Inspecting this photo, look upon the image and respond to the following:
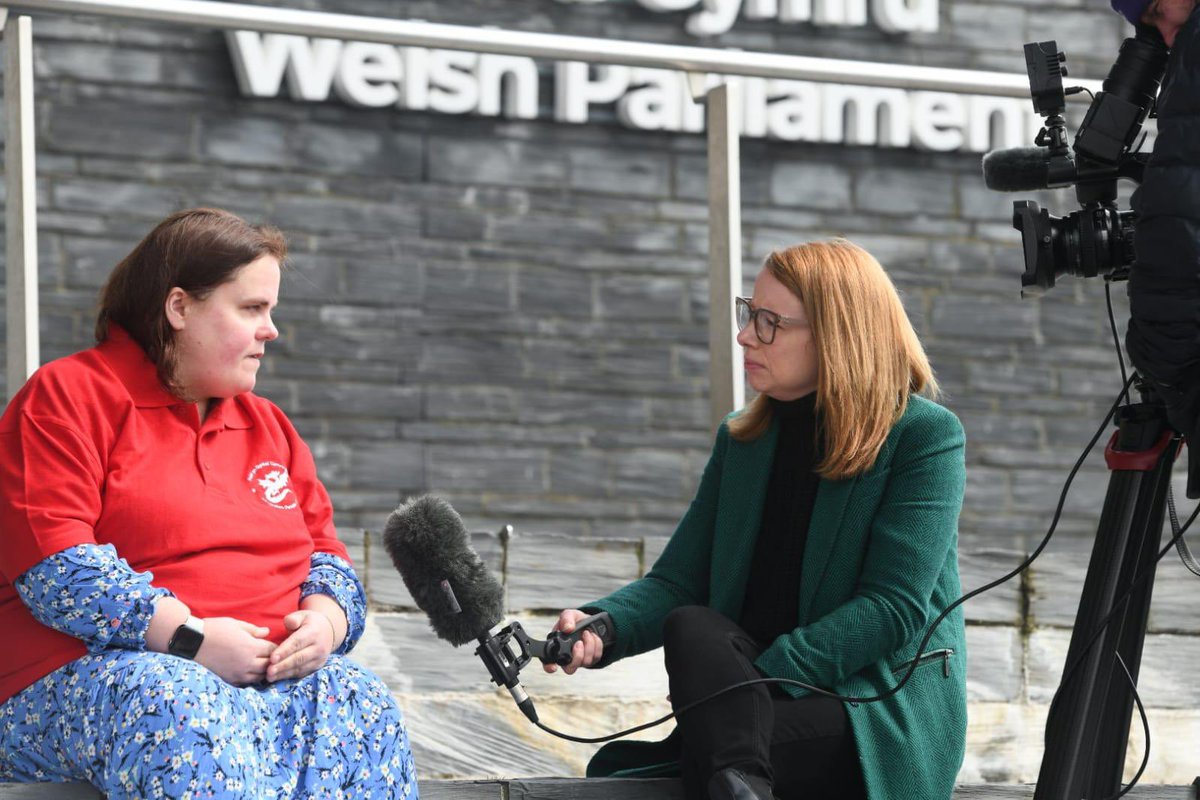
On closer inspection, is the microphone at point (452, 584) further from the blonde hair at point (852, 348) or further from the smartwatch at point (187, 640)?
the blonde hair at point (852, 348)

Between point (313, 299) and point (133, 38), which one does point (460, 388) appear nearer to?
point (313, 299)

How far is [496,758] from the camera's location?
319cm

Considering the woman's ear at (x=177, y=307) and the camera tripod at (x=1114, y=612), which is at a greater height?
the woman's ear at (x=177, y=307)

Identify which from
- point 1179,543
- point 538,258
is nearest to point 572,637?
point 1179,543

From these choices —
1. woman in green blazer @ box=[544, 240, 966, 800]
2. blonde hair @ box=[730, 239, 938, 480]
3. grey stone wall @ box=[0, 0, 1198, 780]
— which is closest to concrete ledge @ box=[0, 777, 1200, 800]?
woman in green blazer @ box=[544, 240, 966, 800]

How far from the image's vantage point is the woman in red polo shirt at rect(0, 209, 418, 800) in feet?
6.84

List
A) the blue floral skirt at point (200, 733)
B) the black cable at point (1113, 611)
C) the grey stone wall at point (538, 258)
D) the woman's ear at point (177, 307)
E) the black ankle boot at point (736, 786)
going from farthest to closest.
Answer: the grey stone wall at point (538, 258)
the woman's ear at point (177, 307)
the black cable at point (1113, 611)
the black ankle boot at point (736, 786)
the blue floral skirt at point (200, 733)

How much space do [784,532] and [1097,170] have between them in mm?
715

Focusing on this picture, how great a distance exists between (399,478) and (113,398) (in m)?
2.95

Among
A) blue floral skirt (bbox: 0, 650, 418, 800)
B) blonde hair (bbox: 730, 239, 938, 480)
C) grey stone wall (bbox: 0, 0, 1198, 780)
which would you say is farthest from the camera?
grey stone wall (bbox: 0, 0, 1198, 780)

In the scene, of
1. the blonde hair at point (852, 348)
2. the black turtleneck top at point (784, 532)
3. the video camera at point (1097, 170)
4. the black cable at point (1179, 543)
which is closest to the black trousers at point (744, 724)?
the black turtleneck top at point (784, 532)

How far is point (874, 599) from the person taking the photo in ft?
7.80

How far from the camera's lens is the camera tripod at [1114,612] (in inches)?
89.7

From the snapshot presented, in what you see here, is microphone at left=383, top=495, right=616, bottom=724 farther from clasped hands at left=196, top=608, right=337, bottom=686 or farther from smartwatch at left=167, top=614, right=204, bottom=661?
smartwatch at left=167, top=614, right=204, bottom=661
